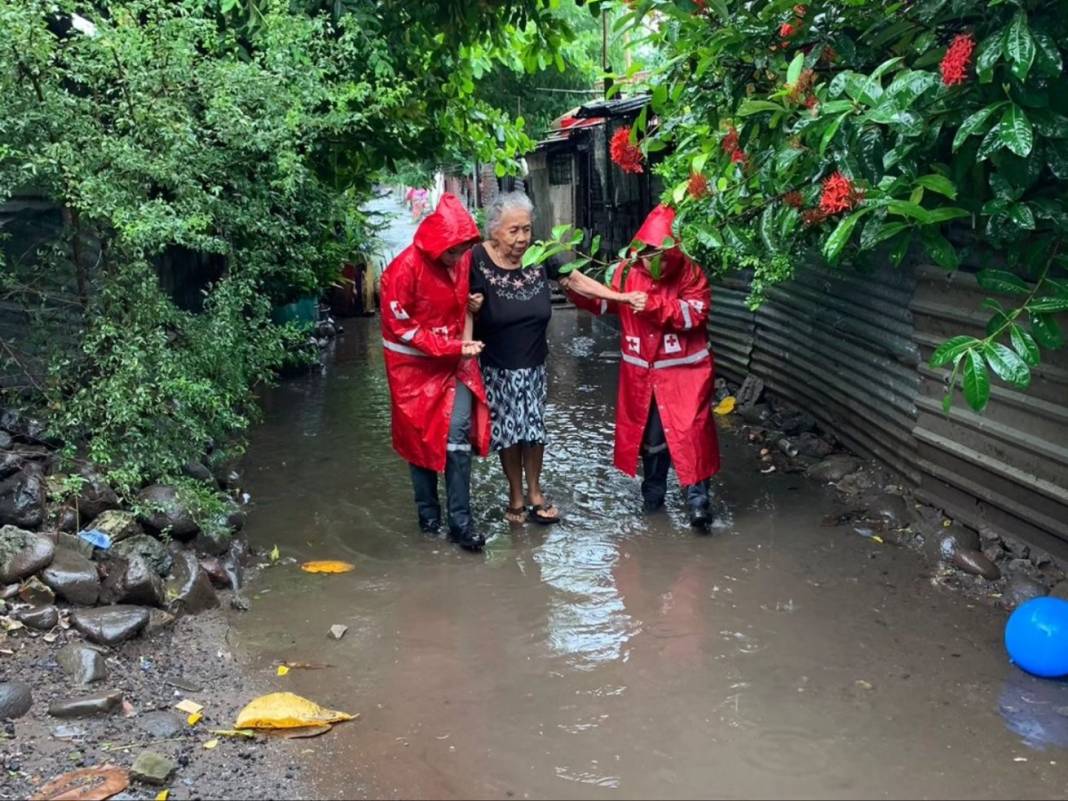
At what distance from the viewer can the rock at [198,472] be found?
18.7 feet

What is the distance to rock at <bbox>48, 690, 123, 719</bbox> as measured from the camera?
377 cm

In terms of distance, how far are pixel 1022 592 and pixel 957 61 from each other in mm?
2626

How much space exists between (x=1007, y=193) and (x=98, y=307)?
3979mm

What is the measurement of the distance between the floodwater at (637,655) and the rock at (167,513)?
458 millimetres

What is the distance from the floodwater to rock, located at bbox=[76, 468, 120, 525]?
2.63 feet

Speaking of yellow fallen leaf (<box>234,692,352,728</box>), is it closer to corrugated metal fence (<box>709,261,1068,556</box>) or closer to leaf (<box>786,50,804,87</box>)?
leaf (<box>786,50,804,87</box>)

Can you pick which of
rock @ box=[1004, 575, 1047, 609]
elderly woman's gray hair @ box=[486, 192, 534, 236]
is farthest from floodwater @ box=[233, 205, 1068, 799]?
elderly woman's gray hair @ box=[486, 192, 534, 236]

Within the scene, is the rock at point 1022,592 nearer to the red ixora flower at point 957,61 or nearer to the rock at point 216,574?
the red ixora flower at point 957,61

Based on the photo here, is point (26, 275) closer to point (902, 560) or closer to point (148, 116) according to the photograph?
point (148, 116)

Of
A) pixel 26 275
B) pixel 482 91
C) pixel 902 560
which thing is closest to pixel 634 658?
pixel 902 560

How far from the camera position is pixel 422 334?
5.52 m

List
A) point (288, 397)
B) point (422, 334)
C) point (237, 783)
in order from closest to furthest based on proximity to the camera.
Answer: point (237, 783) → point (422, 334) → point (288, 397)

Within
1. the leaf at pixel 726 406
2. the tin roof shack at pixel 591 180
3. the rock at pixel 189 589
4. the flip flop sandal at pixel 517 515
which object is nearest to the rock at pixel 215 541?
the rock at pixel 189 589

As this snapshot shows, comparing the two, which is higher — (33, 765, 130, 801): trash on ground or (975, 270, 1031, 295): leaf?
(975, 270, 1031, 295): leaf
